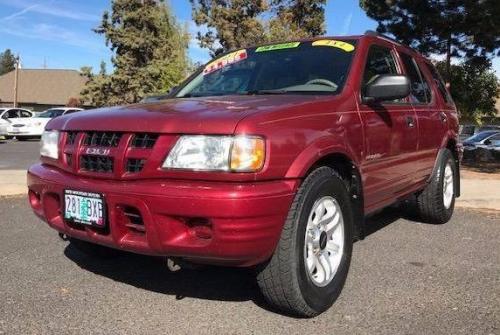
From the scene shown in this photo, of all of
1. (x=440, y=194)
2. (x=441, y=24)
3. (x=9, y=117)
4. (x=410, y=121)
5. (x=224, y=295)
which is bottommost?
(x=224, y=295)

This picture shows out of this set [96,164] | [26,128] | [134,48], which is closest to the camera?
[96,164]

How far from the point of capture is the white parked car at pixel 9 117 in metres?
25.2

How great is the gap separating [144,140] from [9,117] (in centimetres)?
2504

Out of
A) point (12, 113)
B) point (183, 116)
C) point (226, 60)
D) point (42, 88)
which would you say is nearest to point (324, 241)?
point (183, 116)

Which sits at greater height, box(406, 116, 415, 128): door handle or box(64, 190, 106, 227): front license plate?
box(406, 116, 415, 128): door handle

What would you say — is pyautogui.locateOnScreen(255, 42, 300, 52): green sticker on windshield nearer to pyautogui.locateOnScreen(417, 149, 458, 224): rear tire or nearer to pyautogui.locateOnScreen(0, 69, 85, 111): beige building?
pyautogui.locateOnScreen(417, 149, 458, 224): rear tire

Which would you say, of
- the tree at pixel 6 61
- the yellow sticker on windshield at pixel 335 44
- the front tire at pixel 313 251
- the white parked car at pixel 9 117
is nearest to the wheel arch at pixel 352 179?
the front tire at pixel 313 251

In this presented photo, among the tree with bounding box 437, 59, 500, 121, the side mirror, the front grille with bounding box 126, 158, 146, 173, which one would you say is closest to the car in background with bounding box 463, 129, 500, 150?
the tree with bounding box 437, 59, 500, 121

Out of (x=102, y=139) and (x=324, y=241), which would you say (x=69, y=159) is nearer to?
(x=102, y=139)

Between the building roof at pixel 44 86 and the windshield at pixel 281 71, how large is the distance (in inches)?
2125

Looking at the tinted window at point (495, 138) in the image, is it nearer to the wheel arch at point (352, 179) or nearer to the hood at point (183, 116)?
the wheel arch at point (352, 179)

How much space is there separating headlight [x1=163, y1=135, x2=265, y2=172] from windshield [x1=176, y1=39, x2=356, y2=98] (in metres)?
1.24

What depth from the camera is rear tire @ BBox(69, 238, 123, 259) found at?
474 centimetres

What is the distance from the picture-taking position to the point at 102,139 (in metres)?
3.63
